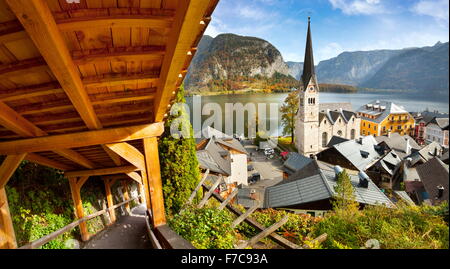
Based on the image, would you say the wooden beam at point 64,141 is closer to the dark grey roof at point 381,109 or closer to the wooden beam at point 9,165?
the wooden beam at point 9,165

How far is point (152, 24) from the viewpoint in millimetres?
1184

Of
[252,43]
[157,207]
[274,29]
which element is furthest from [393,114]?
[252,43]

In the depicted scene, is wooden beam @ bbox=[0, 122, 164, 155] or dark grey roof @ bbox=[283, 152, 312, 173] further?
dark grey roof @ bbox=[283, 152, 312, 173]

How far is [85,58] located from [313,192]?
1081 cm

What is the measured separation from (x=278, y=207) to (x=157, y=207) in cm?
831

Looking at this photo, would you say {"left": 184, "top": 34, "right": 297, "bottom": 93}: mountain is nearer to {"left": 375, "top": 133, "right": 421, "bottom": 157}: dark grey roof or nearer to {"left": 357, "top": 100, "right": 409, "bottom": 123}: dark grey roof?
{"left": 357, "top": 100, "right": 409, "bottom": 123}: dark grey roof

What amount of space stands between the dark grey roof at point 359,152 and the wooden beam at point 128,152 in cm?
2131

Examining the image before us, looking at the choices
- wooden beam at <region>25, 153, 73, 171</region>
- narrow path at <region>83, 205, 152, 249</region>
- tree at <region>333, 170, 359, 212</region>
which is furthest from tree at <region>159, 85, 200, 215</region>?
tree at <region>333, 170, 359, 212</region>

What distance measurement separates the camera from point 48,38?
3.43 feet

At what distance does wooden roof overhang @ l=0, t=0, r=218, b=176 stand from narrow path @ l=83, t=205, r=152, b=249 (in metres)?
3.55

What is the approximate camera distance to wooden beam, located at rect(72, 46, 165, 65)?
1.45 m

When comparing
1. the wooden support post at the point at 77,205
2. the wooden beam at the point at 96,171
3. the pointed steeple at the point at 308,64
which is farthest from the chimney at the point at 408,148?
the wooden support post at the point at 77,205

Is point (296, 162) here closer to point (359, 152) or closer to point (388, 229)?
point (359, 152)
